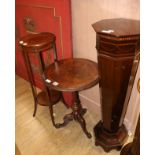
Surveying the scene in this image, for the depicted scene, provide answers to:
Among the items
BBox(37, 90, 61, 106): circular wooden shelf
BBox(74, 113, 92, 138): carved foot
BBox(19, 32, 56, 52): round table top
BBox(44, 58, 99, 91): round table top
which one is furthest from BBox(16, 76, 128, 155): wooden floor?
BBox(19, 32, 56, 52): round table top

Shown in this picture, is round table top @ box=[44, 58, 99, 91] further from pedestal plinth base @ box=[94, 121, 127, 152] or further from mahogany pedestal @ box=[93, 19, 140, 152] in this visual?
pedestal plinth base @ box=[94, 121, 127, 152]

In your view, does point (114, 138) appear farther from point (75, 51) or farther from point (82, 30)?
point (82, 30)

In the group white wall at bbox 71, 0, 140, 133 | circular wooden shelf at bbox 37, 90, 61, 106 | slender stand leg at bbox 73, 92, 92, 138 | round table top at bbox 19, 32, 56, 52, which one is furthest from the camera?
circular wooden shelf at bbox 37, 90, 61, 106

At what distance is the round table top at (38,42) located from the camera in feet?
5.15

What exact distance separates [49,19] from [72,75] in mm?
830

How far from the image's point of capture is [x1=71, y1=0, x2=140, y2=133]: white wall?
4.36 ft

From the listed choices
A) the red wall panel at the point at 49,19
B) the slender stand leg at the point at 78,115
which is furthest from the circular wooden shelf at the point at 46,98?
the slender stand leg at the point at 78,115

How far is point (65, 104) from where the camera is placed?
231 centimetres

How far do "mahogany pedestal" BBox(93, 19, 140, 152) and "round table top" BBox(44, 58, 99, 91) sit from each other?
0.15 metres

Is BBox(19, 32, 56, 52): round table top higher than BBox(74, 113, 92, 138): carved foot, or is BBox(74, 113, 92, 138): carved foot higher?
BBox(19, 32, 56, 52): round table top

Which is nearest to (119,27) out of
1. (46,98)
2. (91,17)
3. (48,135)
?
(91,17)

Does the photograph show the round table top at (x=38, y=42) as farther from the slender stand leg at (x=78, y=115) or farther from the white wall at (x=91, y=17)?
the slender stand leg at (x=78, y=115)

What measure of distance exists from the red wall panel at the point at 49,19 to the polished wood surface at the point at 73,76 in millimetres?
264

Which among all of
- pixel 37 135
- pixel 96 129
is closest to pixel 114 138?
pixel 96 129
